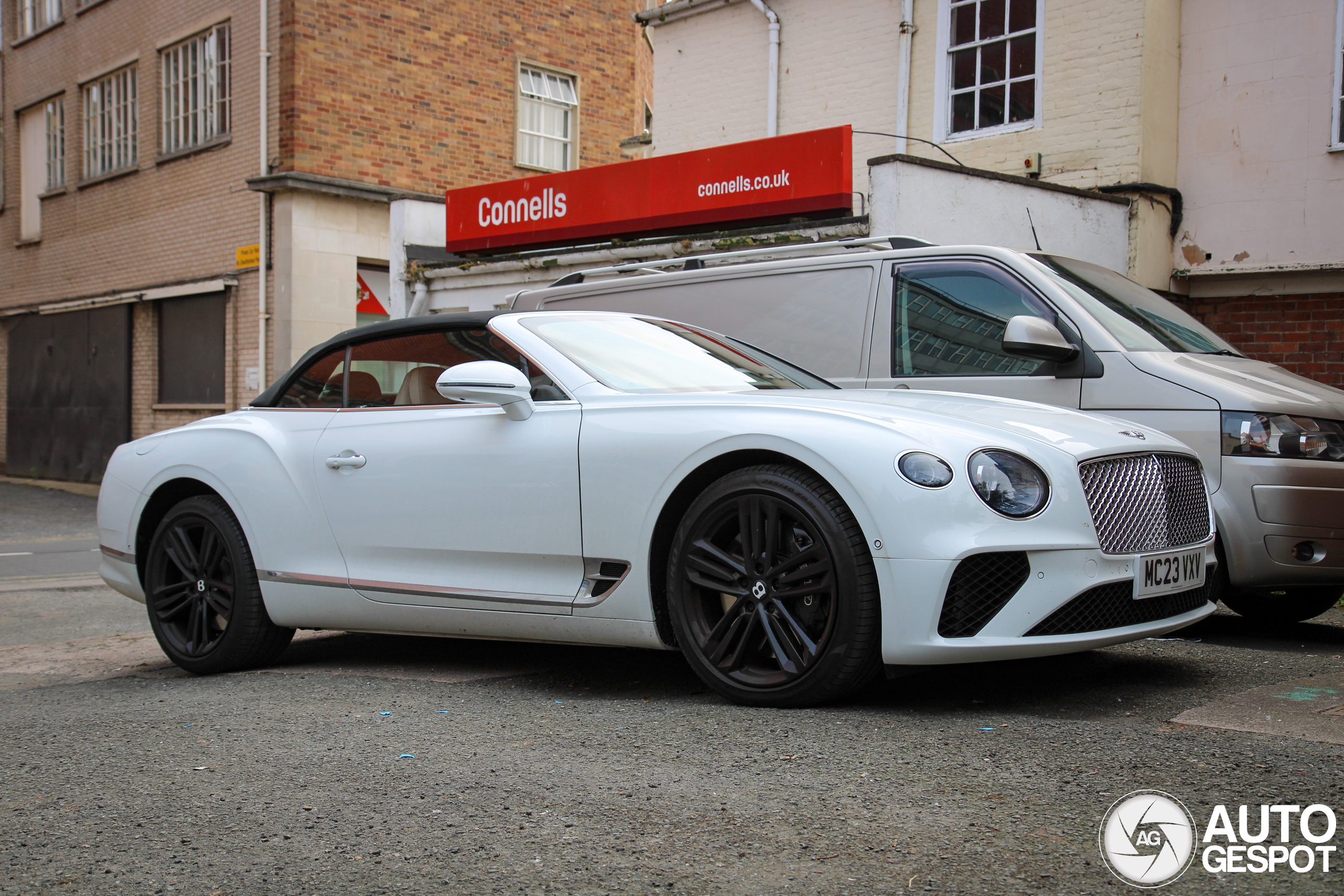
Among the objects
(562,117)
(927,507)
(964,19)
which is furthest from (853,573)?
(562,117)

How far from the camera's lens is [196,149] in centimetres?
1948

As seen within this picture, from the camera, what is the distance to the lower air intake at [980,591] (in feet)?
12.0

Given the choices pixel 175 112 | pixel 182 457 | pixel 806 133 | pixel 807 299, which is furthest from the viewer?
pixel 175 112

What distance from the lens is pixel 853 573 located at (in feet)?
12.1

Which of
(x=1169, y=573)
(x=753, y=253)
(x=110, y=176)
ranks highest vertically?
(x=110, y=176)

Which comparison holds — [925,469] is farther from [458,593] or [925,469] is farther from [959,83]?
[959,83]

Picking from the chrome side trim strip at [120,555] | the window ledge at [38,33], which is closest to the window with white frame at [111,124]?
the window ledge at [38,33]

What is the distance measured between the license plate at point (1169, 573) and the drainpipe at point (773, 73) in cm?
1109

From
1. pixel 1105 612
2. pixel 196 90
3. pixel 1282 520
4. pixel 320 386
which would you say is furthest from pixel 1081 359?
pixel 196 90

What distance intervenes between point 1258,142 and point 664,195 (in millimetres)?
5320

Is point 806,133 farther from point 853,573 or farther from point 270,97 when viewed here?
point 270,97

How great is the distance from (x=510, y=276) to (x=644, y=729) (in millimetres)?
10758

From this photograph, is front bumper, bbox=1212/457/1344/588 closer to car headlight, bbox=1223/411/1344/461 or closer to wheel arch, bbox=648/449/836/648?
car headlight, bbox=1223/411/1344/461

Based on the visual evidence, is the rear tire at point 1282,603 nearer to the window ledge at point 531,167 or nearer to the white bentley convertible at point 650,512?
the white bentley convertible at point 650,512
